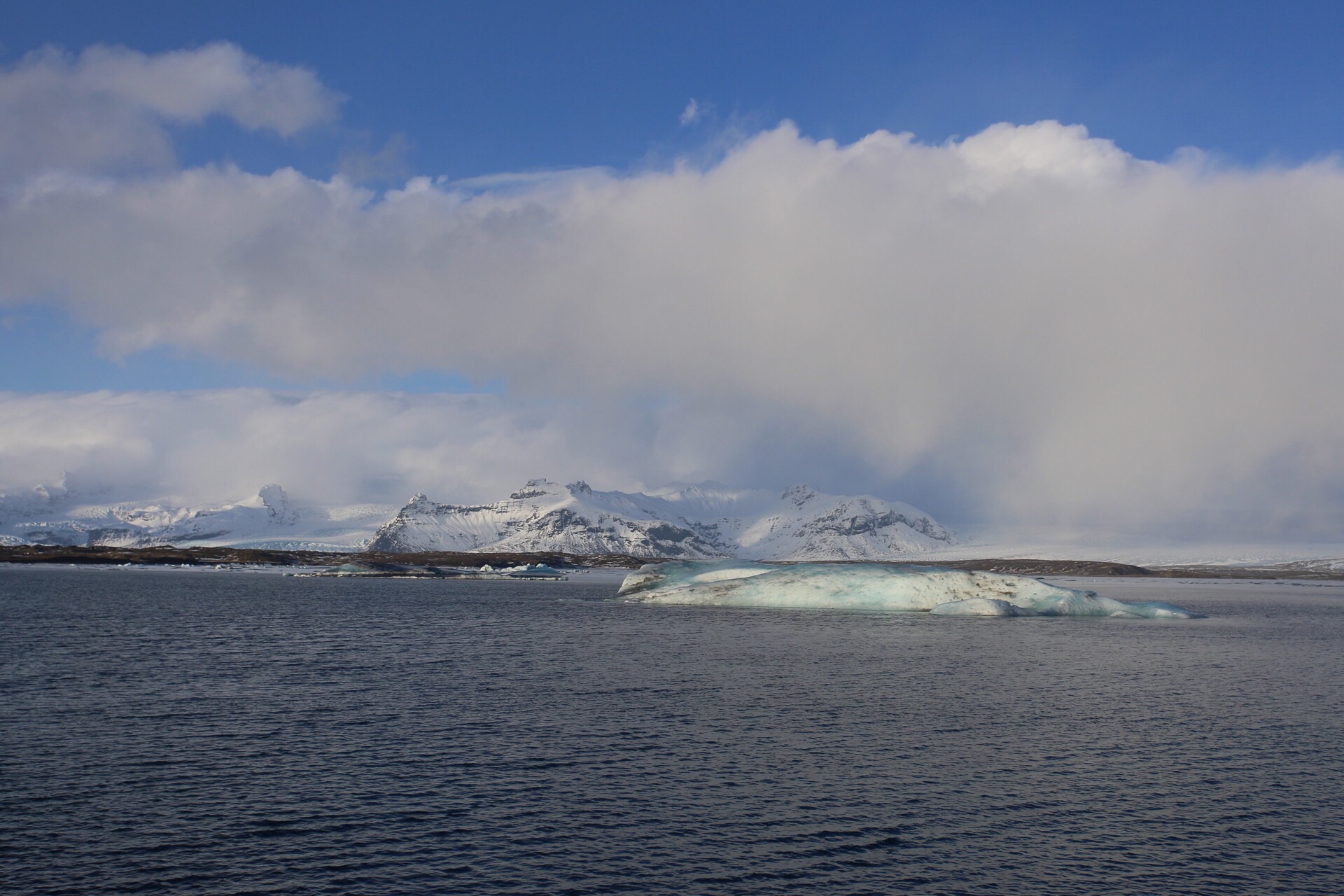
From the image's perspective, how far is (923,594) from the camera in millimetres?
82312

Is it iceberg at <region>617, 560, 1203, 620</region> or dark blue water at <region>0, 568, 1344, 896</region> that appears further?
iceberg at <region>617, 560, 1203, 620</region>

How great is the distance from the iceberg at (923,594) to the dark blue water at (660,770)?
→ 1125 inches

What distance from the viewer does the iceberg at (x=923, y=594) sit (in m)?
80.9

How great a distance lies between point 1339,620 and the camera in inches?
3575

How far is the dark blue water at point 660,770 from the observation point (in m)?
17.6

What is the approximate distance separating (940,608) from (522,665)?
1886 inches

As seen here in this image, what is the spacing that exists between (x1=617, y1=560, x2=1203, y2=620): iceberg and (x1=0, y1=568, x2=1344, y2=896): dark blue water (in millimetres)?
28580

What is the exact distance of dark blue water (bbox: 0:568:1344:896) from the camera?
17562 millimetres

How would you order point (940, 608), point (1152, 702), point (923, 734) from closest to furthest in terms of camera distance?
point (923, 734)
point (1152, 702)
point (940, 608)

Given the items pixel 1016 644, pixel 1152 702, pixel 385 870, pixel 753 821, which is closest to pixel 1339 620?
pixel 1016 644

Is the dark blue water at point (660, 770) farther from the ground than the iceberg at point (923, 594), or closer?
closer

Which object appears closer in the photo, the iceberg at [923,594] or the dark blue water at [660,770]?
the dark blue water at [660,770]

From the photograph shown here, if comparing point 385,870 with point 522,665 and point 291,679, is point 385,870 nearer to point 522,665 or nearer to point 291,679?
point 291,679

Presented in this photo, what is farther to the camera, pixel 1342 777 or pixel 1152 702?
pixel 1152 702
